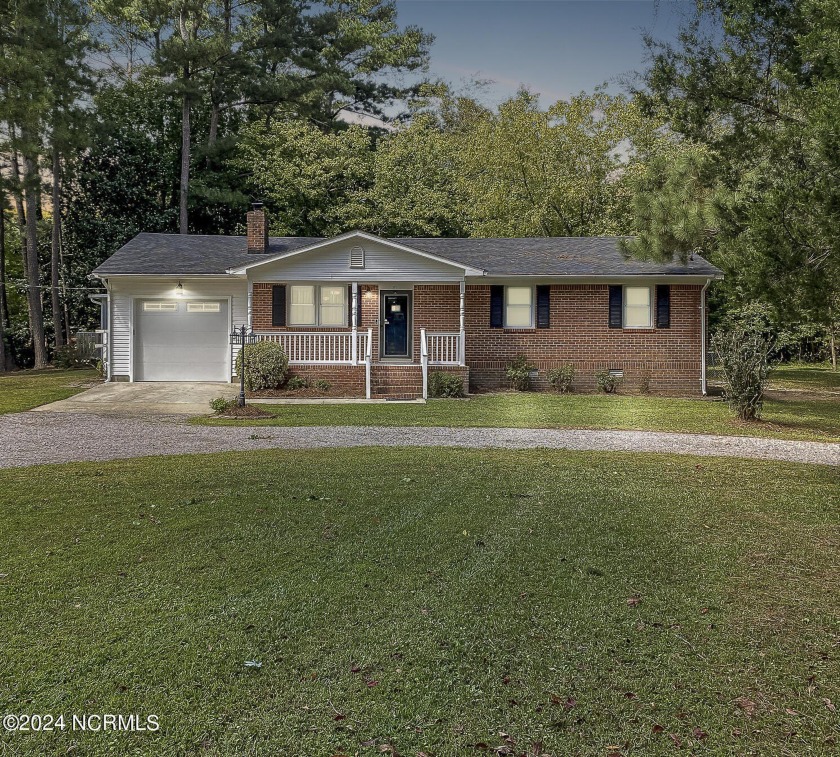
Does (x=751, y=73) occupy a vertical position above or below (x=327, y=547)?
above

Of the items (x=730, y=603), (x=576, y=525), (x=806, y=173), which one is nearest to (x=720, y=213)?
(x=806, y=173)

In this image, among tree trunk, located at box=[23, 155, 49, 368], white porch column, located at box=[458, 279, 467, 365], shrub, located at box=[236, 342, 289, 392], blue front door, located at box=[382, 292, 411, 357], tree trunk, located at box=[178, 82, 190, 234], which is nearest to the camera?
shrub, located at box=[236, 342, 289, 392]

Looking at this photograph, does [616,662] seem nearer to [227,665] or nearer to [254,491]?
[227,665]

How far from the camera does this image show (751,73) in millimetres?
10586

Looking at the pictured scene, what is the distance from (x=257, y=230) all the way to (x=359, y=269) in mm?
4227

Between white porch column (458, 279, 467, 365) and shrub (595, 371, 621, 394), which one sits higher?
white porch column (458, 279, 467, 365)

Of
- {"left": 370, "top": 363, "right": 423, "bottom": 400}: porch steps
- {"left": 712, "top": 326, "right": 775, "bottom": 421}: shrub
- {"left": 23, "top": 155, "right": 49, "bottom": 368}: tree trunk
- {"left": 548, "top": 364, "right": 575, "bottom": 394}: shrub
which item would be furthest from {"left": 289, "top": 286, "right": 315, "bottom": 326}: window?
{"left": 23, "top": 155, "right": 49, "bottom": 368}: tree trunk

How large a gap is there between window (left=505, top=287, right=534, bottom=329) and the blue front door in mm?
2760

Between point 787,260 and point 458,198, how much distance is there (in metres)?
21.4

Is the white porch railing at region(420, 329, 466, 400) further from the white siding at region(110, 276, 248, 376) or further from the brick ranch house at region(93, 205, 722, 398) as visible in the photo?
the white siding at region(110, 276, 248, 376)

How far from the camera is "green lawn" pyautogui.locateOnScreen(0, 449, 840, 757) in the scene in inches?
107

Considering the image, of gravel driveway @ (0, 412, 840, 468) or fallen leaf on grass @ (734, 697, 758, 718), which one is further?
gravel driveway @ (0, 412, 840, 468)

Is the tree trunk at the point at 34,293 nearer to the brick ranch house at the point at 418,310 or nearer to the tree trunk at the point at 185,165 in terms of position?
the tree trunk at the point at 185,165

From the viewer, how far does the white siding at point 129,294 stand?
738 inches
